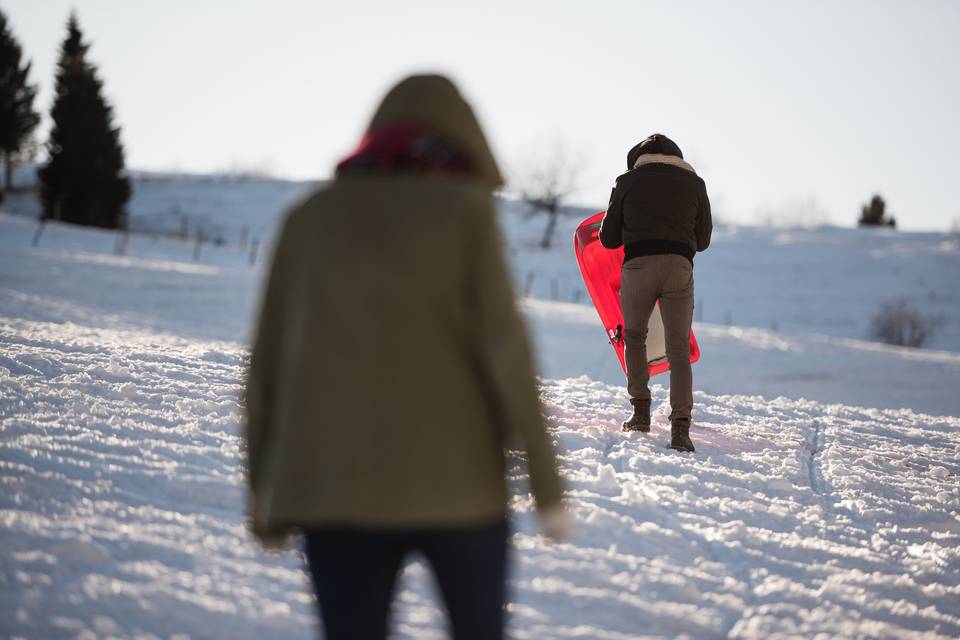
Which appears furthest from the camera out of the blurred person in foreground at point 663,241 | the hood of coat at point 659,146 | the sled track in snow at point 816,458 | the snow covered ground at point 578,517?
the hood of coat at point 659,146

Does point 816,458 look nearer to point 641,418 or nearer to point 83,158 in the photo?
point 641,418

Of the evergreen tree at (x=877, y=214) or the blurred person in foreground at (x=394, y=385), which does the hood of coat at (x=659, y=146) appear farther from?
the evergreen tree at (x=877, y=214)

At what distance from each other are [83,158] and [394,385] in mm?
41729

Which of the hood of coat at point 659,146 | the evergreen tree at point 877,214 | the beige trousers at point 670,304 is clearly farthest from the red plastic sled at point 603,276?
the evergreen tree at point 877,214

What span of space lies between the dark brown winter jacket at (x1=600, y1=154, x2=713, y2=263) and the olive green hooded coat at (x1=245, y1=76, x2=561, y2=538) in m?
3.53

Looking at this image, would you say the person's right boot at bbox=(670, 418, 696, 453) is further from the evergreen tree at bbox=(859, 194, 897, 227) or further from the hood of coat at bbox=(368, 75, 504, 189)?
the evergreen tree at bbox=(859, 194, 897, 227)

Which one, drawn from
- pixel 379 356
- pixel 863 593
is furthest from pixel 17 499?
pixel 863 593

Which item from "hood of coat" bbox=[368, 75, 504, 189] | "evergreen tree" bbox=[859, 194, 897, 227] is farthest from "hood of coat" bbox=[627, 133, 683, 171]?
"evergreen tree" bbox=[859, 194, 897, 227]

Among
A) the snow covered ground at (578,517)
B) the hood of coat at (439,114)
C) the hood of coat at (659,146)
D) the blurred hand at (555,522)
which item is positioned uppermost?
the hood of coat at (659,146)

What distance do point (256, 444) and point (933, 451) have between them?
6.65 metres

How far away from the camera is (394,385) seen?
1.57 meters

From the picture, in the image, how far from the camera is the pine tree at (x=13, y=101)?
126ft

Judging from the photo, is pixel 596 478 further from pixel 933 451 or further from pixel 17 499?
pixel 933 451

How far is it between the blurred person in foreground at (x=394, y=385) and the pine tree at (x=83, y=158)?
134 feet
